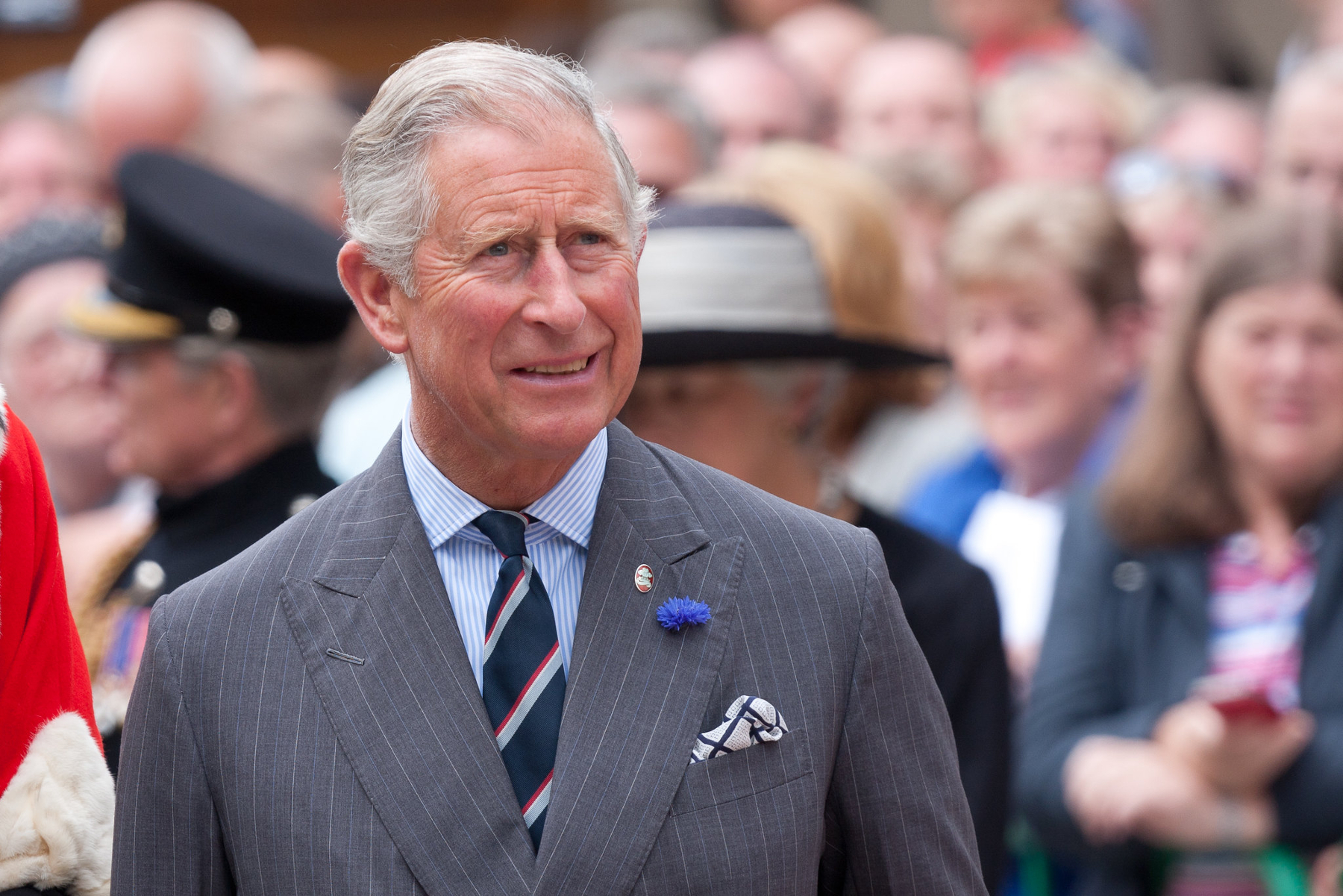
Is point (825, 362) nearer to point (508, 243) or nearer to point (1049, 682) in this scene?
point (1049, 682)

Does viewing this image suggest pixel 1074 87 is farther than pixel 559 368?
Yes

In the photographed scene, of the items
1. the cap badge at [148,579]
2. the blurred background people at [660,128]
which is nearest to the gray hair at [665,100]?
the blurred background people at [660,128]

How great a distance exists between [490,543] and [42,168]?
18.5ft

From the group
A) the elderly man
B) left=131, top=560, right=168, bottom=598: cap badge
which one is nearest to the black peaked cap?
left=131, top=560, right=168, bottom=598: cap badge

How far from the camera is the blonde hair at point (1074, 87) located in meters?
7.01

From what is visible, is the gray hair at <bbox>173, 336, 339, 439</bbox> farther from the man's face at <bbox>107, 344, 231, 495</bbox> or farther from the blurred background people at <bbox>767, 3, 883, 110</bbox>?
the blurred background people at <bbox>767, 3, 883, 110</bbox>

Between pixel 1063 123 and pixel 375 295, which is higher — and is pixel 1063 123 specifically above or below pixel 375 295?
above

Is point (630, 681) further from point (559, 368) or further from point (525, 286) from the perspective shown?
point (525, 286)

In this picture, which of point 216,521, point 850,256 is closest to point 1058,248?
point 850,256

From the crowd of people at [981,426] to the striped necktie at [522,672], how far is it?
1.54ft

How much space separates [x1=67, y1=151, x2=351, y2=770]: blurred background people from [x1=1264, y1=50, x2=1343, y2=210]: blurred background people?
3016 mm

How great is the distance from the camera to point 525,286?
2.14m

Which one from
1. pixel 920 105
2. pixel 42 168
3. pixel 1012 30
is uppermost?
pixel 1012 30

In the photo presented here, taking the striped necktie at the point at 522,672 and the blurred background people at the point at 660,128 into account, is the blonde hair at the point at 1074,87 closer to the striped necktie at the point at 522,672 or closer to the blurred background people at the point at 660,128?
the blurred background people at the point at 660,128
